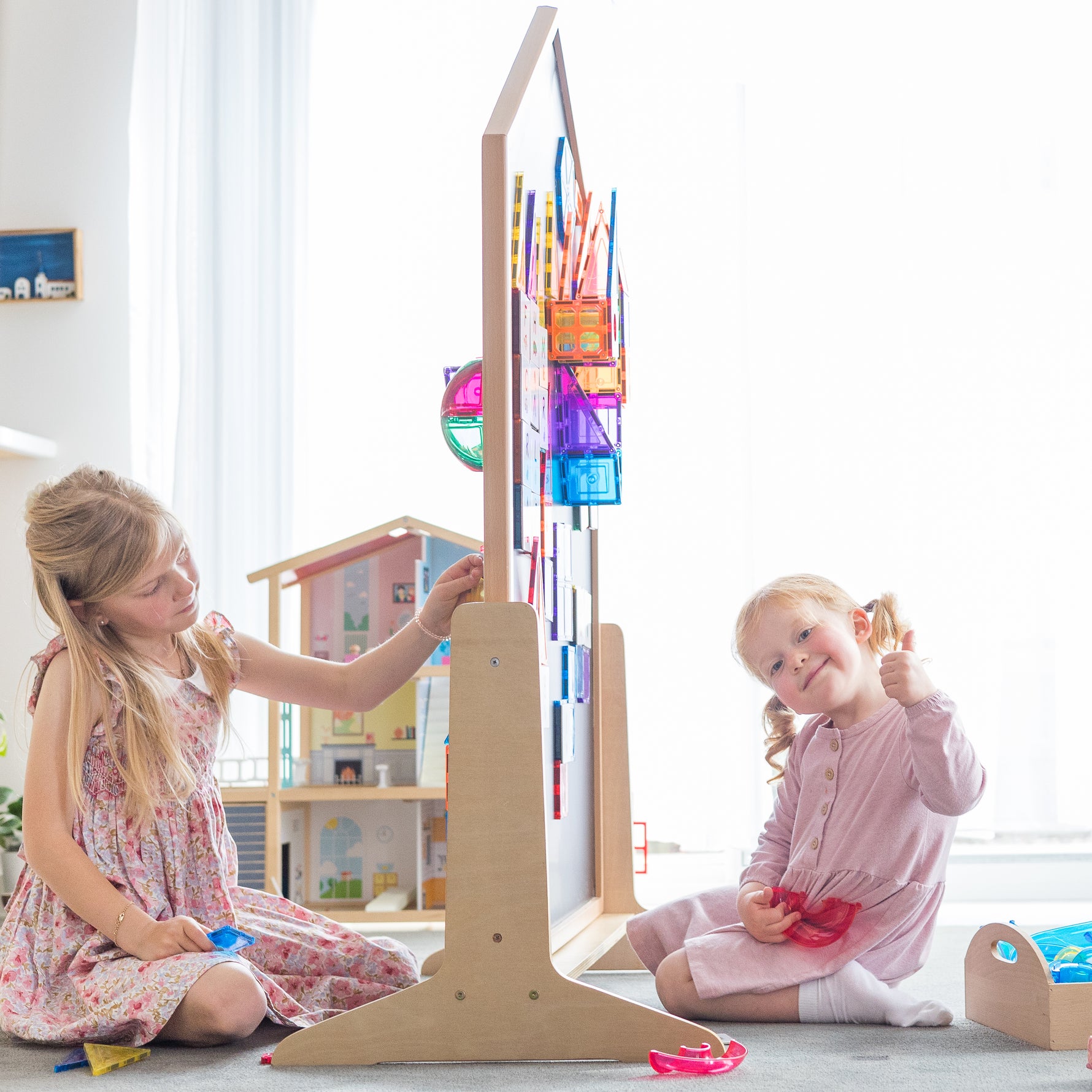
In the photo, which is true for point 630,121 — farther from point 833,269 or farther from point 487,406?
point 487,406

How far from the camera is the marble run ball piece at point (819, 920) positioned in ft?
3.51

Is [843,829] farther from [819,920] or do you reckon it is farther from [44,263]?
[44,263]

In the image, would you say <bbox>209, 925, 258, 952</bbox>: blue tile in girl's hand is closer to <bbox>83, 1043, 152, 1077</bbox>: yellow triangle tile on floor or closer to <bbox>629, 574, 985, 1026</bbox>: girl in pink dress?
<bbox>83, 1043, 152, 1077</bbox>: yellow triangle tile on floor

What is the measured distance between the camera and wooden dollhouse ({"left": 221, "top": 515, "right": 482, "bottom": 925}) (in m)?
1.81

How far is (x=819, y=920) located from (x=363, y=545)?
3.33ft

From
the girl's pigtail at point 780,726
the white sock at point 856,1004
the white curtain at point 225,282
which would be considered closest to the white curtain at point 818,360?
the white curtain at point 225,282

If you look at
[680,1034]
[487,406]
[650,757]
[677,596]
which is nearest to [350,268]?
[677,596]

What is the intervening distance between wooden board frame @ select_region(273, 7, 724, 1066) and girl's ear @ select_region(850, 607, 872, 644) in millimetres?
400

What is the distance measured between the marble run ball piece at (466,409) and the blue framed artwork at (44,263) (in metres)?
1.51

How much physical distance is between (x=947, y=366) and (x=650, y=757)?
0.85 metres

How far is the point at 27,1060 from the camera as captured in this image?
0.99 m

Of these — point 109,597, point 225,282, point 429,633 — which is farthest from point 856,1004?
point 225,282

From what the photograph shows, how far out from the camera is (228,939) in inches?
41.7

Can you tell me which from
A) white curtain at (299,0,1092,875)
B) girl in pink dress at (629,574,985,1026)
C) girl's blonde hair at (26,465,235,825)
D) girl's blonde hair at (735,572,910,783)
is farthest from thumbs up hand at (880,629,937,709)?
white curtain at (299,0,1092,875)
